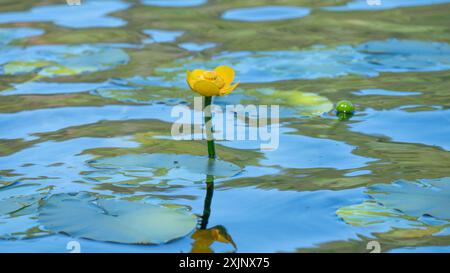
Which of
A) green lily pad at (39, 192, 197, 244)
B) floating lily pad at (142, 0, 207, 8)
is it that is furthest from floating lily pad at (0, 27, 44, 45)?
green lily pad at (39, 192, 197, 244)

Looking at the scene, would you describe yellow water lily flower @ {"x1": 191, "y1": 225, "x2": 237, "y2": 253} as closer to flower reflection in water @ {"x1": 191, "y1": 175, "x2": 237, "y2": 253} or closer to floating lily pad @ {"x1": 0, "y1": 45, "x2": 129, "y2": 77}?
flower reflection in water @ {"x1": 191, "y1": 175, "x2": 237, "y2": 253}

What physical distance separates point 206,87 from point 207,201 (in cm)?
35

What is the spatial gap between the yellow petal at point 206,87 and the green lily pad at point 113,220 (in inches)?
15.8

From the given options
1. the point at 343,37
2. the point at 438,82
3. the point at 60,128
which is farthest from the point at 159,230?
the point at 343,37

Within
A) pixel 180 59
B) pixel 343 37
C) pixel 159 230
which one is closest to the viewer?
pixel 159 230

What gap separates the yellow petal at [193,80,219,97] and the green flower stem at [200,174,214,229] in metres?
0.30

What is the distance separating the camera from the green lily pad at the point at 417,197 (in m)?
2.30

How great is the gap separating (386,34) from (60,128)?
2238 millimetres

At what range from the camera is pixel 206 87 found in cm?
251

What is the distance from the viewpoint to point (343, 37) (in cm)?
470

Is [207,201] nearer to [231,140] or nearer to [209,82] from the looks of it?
[209,82]

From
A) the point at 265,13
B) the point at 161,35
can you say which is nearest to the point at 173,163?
the point at 161,35

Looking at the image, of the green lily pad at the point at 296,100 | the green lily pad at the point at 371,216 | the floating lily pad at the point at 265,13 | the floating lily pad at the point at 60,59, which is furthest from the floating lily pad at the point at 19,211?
the floating lily pad at the point at 265,13
